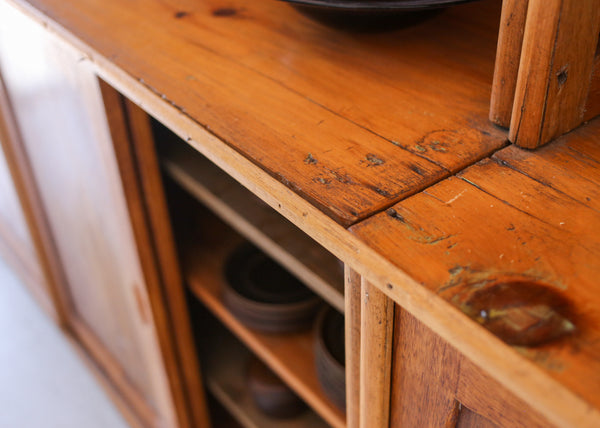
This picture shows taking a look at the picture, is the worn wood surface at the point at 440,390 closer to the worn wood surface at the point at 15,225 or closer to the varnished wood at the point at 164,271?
the varnished wood at the point at 164,271

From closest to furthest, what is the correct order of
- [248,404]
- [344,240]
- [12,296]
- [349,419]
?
[344,240], [349,419], [248,404], [12,296]

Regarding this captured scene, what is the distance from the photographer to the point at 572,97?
53cm

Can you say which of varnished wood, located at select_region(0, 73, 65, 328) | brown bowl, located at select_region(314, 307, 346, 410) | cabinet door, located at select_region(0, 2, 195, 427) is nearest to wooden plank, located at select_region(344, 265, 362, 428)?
brown bowl, located at select_region(314, 307, 346, 410)

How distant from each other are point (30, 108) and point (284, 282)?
563 millimetres

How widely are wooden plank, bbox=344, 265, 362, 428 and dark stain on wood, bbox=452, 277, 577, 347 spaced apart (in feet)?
0.38

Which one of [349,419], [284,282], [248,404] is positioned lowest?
[248,404]

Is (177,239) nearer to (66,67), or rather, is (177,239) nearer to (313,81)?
(66,67)

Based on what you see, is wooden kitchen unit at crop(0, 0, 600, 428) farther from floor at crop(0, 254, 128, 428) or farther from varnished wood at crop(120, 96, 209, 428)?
floor at crop(0, 254, 128, 428)

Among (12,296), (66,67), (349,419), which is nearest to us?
(349,419)

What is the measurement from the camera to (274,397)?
1100 mm

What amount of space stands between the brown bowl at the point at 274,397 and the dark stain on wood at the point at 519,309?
0.76m

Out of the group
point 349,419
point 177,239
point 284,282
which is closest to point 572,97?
point 349,419

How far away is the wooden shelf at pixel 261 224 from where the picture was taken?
746mm

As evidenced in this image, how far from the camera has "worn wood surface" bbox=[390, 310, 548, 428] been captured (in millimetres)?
415
